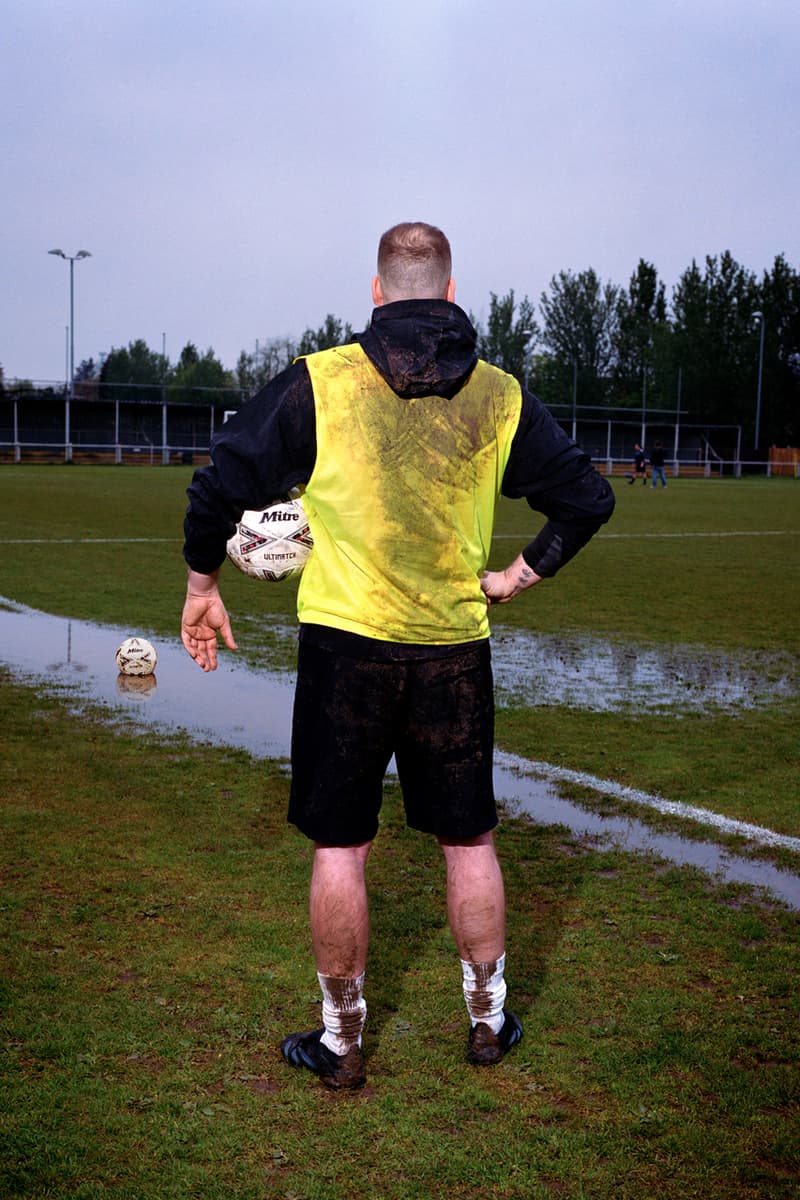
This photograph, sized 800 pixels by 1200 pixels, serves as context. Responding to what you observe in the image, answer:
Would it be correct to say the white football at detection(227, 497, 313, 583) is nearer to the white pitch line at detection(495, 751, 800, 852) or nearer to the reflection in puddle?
the reflection in puddle

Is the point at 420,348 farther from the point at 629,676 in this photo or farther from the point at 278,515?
the point at 629,676

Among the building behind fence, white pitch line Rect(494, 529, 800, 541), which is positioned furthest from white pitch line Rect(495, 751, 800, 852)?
the building behind fence

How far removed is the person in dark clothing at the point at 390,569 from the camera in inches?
123

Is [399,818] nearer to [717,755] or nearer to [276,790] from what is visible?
[276,790]

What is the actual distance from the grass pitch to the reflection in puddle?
22cm

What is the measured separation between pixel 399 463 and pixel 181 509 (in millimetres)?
23109

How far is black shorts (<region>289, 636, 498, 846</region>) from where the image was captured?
3.19 metres

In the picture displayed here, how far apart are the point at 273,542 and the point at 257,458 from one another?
31.9 inches

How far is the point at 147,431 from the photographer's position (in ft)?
237

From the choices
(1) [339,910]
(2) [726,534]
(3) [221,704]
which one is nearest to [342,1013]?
(1) [339,910]

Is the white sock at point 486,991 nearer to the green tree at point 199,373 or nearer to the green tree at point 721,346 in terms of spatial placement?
the green tree at point 199,373

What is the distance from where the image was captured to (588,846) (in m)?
5.16

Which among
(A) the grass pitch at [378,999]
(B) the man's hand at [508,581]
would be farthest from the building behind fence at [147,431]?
(B) the man's hand at [508,581]

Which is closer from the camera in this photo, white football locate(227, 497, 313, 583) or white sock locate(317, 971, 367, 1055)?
white sock locate(317, 971, 367, 1055)
